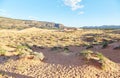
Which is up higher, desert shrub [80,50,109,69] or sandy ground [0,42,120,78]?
desert shrub [80,50,109,69]

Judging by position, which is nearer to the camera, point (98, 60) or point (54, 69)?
point (54, 69)

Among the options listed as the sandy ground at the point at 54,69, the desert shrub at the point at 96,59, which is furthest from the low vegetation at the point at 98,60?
the sandy ground at the point at 54,69

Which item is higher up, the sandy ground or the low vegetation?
the low vegetation

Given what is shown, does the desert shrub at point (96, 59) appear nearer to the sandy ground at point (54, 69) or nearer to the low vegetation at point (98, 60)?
the low vegetation at point (98, 60)

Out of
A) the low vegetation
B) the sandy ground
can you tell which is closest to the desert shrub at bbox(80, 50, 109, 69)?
the low vegetation

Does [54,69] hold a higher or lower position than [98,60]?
lower

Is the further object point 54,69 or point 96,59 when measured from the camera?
point 96,59

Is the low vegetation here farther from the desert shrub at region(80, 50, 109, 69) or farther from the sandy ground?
the sandy ground

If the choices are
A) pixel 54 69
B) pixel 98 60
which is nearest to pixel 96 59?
pixel 98 60

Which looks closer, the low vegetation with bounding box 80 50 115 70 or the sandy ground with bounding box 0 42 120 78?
the sandy ground with bounding box 0 42 120 78

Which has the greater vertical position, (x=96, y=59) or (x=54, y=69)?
(x=96, y=59)

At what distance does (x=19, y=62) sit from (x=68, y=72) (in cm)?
420

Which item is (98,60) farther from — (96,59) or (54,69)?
(54,69)

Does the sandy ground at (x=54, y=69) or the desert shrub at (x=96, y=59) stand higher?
the desert shrub at (x=96, y=59)
